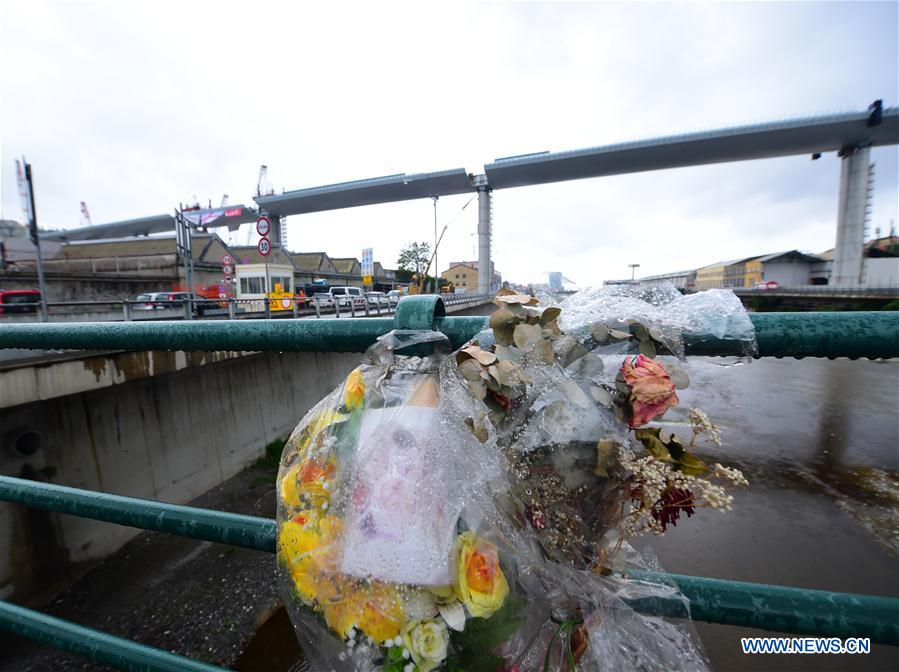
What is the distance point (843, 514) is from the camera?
938 cm

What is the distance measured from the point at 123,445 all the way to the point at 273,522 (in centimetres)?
817

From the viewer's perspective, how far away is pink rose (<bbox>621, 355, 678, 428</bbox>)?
52 cm

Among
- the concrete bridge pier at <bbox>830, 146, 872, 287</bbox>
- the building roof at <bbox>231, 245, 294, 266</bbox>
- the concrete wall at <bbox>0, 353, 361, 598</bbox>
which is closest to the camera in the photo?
the concrete wall at <bbox>0, 353, 361, 598</bbox>

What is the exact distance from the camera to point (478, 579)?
517 millimetres

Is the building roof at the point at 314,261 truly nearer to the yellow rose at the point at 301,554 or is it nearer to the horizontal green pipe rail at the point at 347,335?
the horizontal green pipe rail at the point at 347,335

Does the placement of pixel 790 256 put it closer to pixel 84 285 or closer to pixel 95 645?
pixel 95 645

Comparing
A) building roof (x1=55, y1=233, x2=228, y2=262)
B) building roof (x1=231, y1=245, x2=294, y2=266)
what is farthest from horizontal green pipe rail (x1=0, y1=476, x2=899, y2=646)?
building roof (x1=231, y1=245, x2=294, y2=266)

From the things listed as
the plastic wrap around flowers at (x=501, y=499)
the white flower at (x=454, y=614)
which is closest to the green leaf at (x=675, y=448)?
the plastic wrap around flowers at (x=501, y=499)

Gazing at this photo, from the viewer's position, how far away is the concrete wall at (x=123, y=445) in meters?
5.65

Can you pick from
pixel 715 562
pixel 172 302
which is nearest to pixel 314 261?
pixel 172 302

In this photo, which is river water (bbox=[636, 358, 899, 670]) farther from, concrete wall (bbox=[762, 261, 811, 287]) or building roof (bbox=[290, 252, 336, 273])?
building roof (bbox=[290, 252, 336, 273])

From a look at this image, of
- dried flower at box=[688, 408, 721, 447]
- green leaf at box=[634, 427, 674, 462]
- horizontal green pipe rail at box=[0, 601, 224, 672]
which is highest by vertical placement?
dried flower at box=[688, 408, 721, 447]

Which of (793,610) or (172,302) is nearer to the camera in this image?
(793,610)

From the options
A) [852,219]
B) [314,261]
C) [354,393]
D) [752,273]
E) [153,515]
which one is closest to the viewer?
[354,393]
